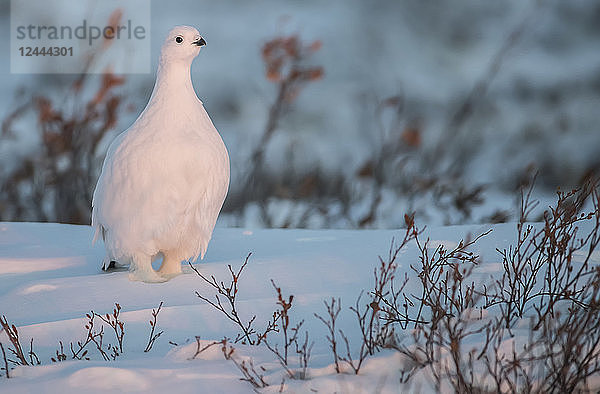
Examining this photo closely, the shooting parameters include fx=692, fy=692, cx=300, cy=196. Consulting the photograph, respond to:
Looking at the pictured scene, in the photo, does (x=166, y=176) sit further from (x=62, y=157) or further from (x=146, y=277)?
(x=62, y=157)

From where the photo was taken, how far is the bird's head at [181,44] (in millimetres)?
3643

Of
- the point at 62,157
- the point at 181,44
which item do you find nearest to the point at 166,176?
the point at 181,44

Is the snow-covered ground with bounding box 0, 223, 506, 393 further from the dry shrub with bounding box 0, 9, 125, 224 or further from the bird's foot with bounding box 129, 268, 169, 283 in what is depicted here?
the dry shrub with bounding box 0, 9, 125, 224

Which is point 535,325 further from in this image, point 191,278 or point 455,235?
point 455,235

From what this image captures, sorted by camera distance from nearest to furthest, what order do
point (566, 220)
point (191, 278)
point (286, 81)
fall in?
point (566, 220), point (191, 278), point (286, 81)

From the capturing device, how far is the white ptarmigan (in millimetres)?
3434

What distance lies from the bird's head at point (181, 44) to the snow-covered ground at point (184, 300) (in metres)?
1.13

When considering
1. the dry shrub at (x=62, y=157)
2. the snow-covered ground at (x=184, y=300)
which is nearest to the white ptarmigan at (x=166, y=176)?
the snow-covered ground at (x=184, y=300)

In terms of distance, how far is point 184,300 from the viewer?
319 cm

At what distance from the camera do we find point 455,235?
4.45m

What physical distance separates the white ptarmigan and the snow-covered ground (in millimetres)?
196

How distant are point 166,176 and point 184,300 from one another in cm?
64

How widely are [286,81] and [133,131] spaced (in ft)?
10.3

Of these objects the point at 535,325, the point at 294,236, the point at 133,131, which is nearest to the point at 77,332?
the point at 133,131
